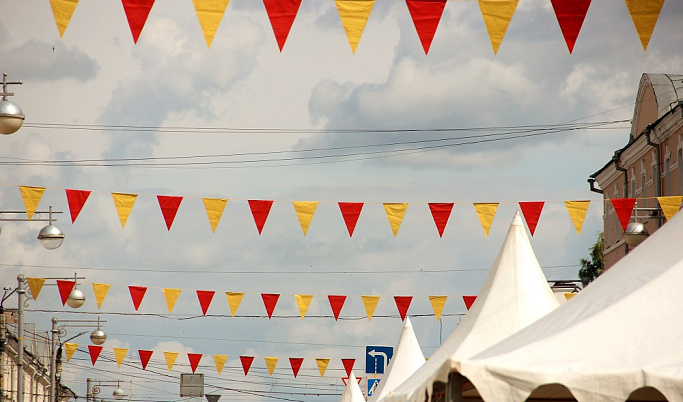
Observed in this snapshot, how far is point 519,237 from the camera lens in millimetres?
14398

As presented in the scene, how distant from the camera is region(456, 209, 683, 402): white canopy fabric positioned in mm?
8367

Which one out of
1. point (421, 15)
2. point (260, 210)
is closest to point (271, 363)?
point (260, 210)

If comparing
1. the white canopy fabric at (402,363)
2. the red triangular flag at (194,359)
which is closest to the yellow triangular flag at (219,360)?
the red triangular flag at (194,359)

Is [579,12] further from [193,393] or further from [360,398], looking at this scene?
[193,393]

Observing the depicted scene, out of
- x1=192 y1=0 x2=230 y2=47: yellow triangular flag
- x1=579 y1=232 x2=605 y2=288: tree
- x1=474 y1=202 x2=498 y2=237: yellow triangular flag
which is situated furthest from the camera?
x1=579 y1=232 x2=605 y2=288: tree

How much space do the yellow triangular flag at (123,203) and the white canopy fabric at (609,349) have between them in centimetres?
1120

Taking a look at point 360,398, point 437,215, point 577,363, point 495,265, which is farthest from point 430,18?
point 360,398

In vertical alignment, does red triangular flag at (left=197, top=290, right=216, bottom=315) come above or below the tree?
below

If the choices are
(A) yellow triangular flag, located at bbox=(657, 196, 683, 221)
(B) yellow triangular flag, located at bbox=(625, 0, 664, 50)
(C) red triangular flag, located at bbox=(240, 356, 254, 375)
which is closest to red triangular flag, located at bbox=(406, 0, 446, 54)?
(B) yellow triangular flag, located at bbox=(625, 0, 664, 50)

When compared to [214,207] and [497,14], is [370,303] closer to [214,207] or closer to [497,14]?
[214,207]

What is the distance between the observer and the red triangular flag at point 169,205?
66.1 feet

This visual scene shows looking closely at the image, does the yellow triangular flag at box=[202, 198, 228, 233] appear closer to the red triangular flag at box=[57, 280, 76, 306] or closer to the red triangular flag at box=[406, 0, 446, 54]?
the red triangular flag at box=[57, 280, 76, 306]

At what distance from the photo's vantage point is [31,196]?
62.5 ft

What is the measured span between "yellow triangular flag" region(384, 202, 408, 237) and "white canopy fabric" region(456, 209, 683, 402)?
1084cm
